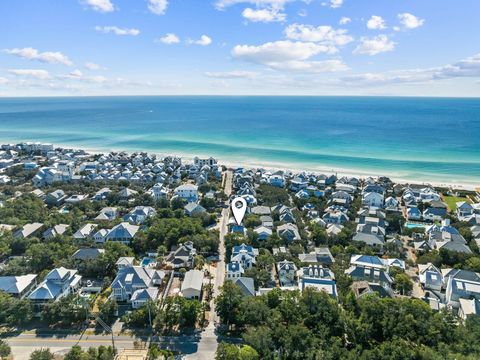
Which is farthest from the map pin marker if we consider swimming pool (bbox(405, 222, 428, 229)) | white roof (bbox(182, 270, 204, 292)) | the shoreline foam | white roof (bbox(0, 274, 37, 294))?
the shoreline foam

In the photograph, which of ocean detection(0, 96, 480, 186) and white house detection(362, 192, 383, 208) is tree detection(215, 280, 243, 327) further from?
ocean detection(0, 96, 480, 186)

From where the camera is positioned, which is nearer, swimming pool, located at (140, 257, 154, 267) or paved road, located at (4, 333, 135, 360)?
paved road, located at (4, 333, 135, 360)

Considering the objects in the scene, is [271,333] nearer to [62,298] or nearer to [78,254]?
[62,298]

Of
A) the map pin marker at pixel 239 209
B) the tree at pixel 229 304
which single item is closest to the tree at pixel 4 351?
the tree at pixel 229 304

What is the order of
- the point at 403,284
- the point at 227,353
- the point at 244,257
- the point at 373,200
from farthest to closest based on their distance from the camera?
the point at 373,200 < the point at 244,257 < the point at 403,284 < the point at 227,353

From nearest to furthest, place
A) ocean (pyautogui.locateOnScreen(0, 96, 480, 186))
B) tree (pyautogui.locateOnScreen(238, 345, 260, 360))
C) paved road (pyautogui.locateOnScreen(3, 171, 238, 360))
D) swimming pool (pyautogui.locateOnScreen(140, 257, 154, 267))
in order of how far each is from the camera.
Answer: tree (pyautogui.locateOnScreen(238, 345, 260, 360)) → paved road (pyautogui.locateOnScreen(3, 171, 238, 360)) → swimming pool (pyautogui.locateOnScreen(140, 257, 154, 267)) → ocean (pyautogui.locateOnScreen(0, 96, 480, 186))

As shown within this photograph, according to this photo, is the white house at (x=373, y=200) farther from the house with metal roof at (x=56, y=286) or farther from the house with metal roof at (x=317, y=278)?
the house with metal roof at (x=56, y=286)

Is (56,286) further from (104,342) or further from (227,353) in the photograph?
(227,353)

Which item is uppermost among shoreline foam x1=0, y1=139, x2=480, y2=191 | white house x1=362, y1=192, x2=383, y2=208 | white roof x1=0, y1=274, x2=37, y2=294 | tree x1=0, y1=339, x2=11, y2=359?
shoreline foam x1=0, y1=139, x2=480, y2=191

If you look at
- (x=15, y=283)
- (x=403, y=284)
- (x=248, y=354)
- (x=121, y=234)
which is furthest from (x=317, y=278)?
(x=15, y=283)

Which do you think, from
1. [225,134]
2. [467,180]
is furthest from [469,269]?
[225,134]

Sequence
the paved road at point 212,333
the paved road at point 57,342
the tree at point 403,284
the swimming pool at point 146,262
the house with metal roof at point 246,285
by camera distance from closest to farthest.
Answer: the paved road at point 212,333 → the paved road at point 57,342 → the house with metal roof at point 246,285 → the tree at point 403,284 → the swimming pool at point 146,262
